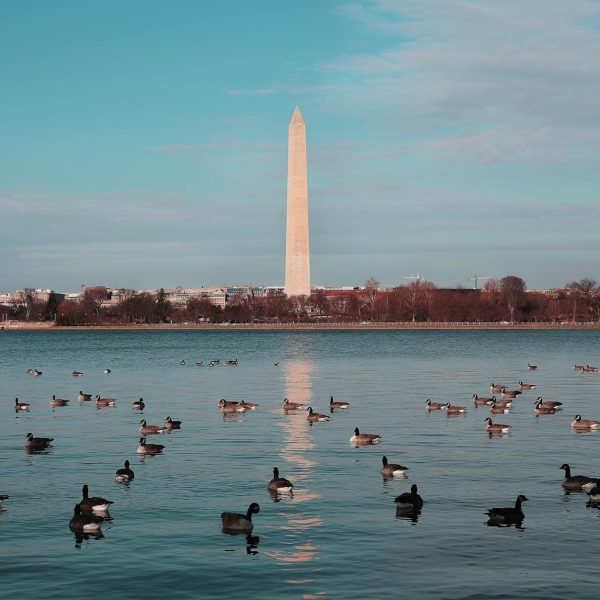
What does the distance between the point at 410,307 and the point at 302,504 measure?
14852cm

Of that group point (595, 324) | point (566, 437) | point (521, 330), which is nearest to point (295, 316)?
point (521, 330)

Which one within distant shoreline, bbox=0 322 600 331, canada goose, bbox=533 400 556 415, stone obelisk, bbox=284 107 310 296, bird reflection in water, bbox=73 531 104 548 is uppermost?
stone obelisk, bbox=284 107 310 296

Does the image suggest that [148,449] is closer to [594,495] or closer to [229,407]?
[229,407]

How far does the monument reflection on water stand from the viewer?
1495 centimetres

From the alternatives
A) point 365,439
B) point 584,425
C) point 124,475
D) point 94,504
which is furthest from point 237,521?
point 584,425

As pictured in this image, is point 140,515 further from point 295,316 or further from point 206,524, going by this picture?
point 295,316

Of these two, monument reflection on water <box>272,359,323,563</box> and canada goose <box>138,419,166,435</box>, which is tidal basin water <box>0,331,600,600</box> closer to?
monument reflection on water <box>272,359,323,563</box>

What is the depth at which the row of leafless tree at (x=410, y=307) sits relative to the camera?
164500 mm

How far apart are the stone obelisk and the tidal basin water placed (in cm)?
7660

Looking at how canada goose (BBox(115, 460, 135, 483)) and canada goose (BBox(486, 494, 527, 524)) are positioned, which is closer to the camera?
canada goose (BBox(486, 494, 527, 524))

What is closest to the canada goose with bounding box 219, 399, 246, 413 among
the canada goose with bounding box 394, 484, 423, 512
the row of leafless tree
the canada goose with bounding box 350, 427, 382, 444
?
the canada goose with bounding box 350, 427, 382, 444

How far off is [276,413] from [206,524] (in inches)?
688

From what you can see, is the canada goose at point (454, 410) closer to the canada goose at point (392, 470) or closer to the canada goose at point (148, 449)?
the canada goose at point (148, 449)

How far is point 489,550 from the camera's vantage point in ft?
48.8
